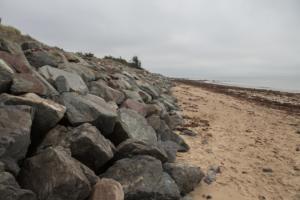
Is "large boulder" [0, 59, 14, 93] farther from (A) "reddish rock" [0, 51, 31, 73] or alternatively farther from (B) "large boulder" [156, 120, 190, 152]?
(B) "large boulder" [156, 120, 190, 152]

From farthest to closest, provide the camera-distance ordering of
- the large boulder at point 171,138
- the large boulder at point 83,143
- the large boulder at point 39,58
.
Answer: the large boulder at point 39,58 < the large boulder at point 171,138 < the large boulder at point 83,143

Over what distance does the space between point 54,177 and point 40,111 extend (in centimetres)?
152

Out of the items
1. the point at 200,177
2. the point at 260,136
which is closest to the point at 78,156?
the point at 200,177

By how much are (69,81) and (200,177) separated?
4.17 metres

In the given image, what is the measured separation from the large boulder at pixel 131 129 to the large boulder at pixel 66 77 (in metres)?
1.27

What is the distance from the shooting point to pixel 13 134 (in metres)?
5.05

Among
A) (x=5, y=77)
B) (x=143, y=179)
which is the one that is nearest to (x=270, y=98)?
(x=143, y=179)

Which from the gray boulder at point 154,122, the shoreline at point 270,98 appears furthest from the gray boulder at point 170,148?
the shoreline at point 270,98

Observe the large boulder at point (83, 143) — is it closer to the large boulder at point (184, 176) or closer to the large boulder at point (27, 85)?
the large boulder at point (27, 85)

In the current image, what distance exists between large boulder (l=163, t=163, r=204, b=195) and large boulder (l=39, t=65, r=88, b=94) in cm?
317

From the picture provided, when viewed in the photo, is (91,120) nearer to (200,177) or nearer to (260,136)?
(200,177)

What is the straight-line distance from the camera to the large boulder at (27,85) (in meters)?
6.69

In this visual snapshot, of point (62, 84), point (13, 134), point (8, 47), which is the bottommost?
point (13, 134)

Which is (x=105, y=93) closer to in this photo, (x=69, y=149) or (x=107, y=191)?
(x=69, y=149)
